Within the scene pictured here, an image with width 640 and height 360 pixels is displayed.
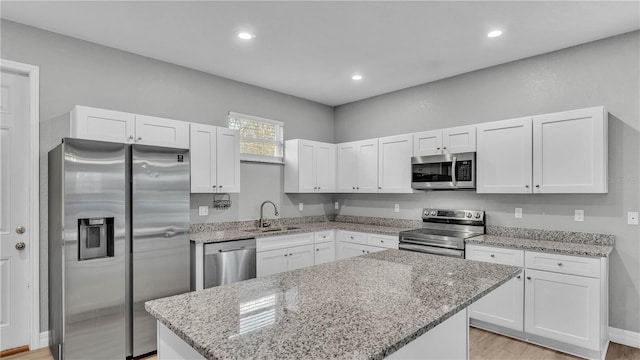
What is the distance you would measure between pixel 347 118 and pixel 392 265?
376 cm

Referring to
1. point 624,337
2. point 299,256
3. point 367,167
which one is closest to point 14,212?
point 299,256

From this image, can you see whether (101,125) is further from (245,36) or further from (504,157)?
(504,157)

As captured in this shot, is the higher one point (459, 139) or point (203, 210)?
point (459, 139)

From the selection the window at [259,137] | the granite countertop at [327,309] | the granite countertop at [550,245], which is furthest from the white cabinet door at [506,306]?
the window at [259,137]

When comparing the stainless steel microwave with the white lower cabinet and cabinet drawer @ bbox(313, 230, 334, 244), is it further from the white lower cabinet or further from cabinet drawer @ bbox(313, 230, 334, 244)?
cabinet drawer @ bbox(313, 230, 334, 244)

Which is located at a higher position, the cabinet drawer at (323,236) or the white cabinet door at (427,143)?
the white cabinet door at (427,143)

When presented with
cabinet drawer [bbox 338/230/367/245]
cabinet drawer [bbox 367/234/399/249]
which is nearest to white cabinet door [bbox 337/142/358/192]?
cabinet drawer [bbox 338/230/367/245]

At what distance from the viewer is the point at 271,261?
389 centimetres

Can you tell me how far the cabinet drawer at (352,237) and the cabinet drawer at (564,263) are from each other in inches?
72.8

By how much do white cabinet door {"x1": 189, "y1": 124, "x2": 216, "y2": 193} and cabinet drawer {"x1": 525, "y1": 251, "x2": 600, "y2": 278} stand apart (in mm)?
3179

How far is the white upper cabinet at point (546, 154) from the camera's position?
2.98m

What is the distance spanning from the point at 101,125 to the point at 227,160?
1.25 meters

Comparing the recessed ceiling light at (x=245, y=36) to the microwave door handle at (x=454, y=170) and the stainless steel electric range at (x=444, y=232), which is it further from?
the stainless steel electric range at (x=444, y=232)

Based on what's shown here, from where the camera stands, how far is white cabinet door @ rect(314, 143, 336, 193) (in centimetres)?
492
